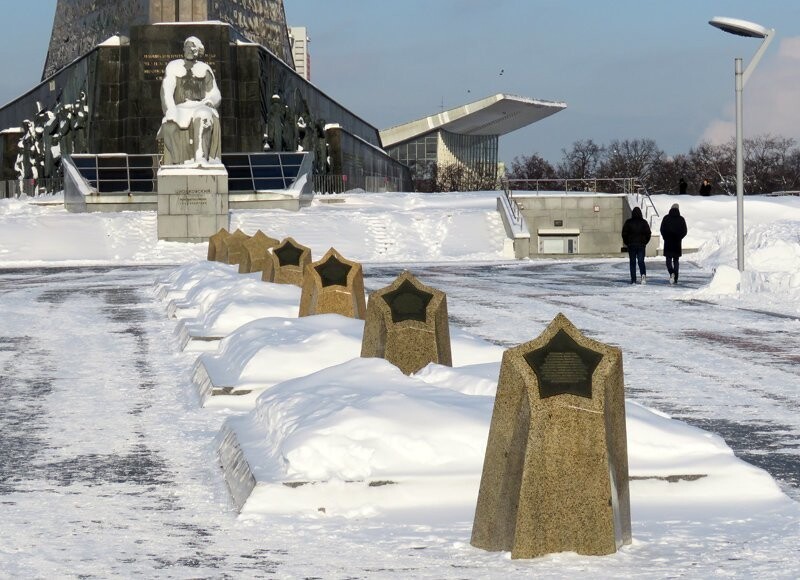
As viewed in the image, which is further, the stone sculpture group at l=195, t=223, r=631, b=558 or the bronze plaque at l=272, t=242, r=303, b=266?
the bronze plaque at l=272, t=242, r=303, b=266

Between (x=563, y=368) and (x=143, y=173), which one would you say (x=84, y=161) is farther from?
(x=563, y=368)

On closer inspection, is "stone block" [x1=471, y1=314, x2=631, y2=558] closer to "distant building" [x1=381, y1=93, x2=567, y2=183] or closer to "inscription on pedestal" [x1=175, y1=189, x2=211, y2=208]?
"inscription on pedestal" [x1=175, y1=189, x2=211, y2=208]

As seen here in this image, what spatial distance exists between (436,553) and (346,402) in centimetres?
211

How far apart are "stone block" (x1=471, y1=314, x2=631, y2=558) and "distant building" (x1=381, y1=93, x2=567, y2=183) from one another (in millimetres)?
140680

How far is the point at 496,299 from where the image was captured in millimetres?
23375

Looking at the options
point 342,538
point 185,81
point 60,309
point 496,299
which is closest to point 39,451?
point 342,538

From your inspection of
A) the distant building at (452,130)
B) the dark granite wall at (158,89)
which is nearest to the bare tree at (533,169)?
the distant building at (452,130)

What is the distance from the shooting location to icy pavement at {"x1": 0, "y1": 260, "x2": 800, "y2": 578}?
627 cm

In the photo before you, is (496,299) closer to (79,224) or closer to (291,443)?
(291,443)

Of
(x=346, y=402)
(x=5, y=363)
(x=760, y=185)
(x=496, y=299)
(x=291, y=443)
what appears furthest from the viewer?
(x=760, y=185)

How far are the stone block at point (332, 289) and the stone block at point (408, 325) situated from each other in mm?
4004

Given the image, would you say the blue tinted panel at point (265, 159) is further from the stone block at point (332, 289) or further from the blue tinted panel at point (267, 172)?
the stone block at point (332, 289)

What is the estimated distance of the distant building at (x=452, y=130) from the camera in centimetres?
15362

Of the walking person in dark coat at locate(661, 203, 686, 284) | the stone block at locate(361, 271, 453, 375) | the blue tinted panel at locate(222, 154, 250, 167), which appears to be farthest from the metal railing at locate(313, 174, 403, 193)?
the stone block at locate(361, 271, 453, 375)
